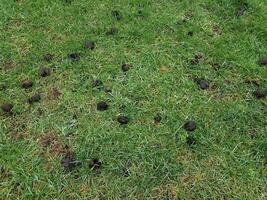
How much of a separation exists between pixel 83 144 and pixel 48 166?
16.3 inches

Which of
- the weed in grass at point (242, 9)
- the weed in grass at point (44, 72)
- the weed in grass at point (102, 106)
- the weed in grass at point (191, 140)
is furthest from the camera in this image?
the weed in grass at point (242, 9)

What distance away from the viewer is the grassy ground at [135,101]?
12.3 feet

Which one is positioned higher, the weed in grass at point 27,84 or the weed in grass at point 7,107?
the weed in grass at point 27,84

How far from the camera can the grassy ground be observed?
3.74 meters

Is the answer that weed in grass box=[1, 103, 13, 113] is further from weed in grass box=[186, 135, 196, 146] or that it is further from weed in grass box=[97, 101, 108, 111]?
weed in grass box=[186, 135, 196, 146]

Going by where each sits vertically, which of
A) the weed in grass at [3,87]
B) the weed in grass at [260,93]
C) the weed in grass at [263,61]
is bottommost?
the weed in grass at [3,87]

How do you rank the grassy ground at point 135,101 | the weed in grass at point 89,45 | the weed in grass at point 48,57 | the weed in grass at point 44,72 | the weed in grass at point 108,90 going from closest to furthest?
the grassy ground at point 135,101
the weed in grass at point 108,90
the weed in grass at point 44,72
the weed in grass at point 48,57
the weed in grass at point 89,45

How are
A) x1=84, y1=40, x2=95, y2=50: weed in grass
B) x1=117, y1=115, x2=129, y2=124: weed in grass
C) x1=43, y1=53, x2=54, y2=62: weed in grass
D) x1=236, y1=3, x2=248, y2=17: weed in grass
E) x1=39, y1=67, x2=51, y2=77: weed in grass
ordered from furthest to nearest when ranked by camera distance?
x1=236, y1=3, x2=248, y2=17: weed in grass < x1=84, y1=40, x2=95, y2=50: weed in grass < x1=43, y1=53, x2=54, y2=62: weed in grass < x1=39, y1=67, x2=51, y2=77: weed in grass < x1=117, y1=115, x2=129, y2=124: weed in grass

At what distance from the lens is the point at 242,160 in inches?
154

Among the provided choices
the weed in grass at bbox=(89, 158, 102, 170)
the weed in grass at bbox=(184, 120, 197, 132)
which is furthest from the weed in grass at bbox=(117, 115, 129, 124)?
the weed in grass at bbox=(184, 120, 197, 132)

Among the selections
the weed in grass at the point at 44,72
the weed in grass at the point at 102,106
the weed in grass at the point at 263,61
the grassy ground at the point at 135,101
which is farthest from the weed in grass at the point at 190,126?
the weed in grass at the point at 44,72

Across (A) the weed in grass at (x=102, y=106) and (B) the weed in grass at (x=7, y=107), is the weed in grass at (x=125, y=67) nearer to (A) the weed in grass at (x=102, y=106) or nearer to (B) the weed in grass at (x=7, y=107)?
(A) the weed in grass at (x=102, y=106)

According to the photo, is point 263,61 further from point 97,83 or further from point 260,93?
point 97,83

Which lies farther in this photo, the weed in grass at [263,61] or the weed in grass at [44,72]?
the weed in grass at [263,61]
